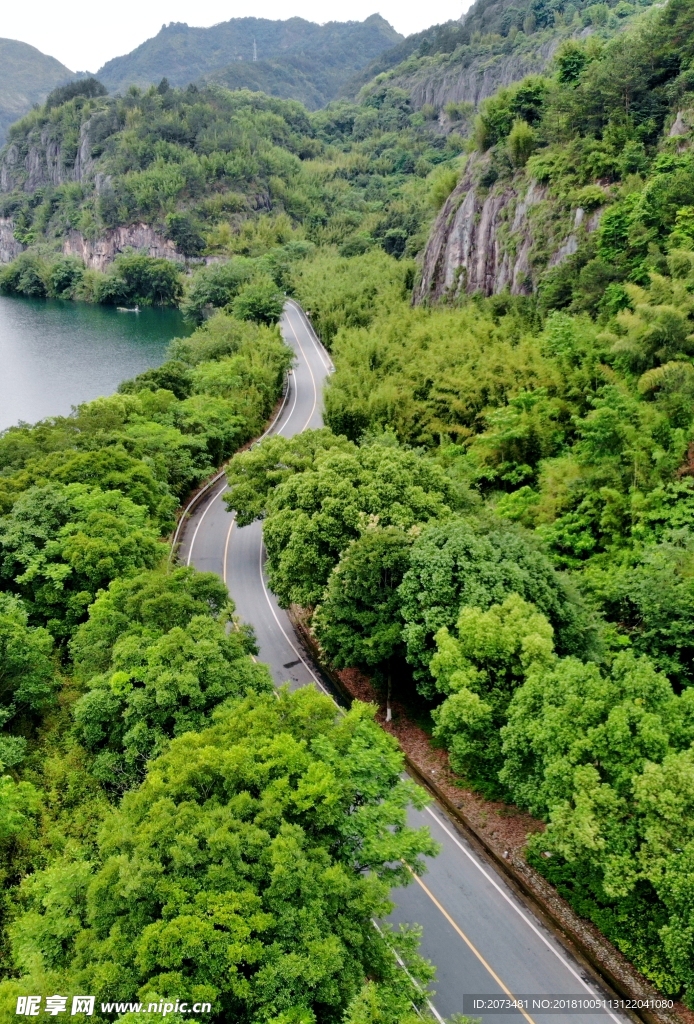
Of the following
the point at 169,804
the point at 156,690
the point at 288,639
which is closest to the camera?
the point at 169,804

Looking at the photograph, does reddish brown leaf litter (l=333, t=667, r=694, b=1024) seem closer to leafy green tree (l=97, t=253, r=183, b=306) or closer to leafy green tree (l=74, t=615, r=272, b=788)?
leafy green tree (l=74, t=615, r=272, b=788)

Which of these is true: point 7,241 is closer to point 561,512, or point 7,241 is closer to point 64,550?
point 64,550

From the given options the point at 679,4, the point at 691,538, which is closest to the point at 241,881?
the point at 691,538

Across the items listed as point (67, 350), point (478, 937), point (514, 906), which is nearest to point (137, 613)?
point (478, 937)

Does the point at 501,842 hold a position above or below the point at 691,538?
below

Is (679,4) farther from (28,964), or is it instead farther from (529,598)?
(28,964)

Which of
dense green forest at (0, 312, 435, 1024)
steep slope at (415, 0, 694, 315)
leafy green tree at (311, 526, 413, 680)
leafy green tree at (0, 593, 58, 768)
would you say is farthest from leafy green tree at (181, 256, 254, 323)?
leafy green tree at (0, 593, 58, 768)

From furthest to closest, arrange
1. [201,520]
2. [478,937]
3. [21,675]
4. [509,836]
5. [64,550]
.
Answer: [201,520] < [64,550] < [21,675] < [509,836] < [478,937]
